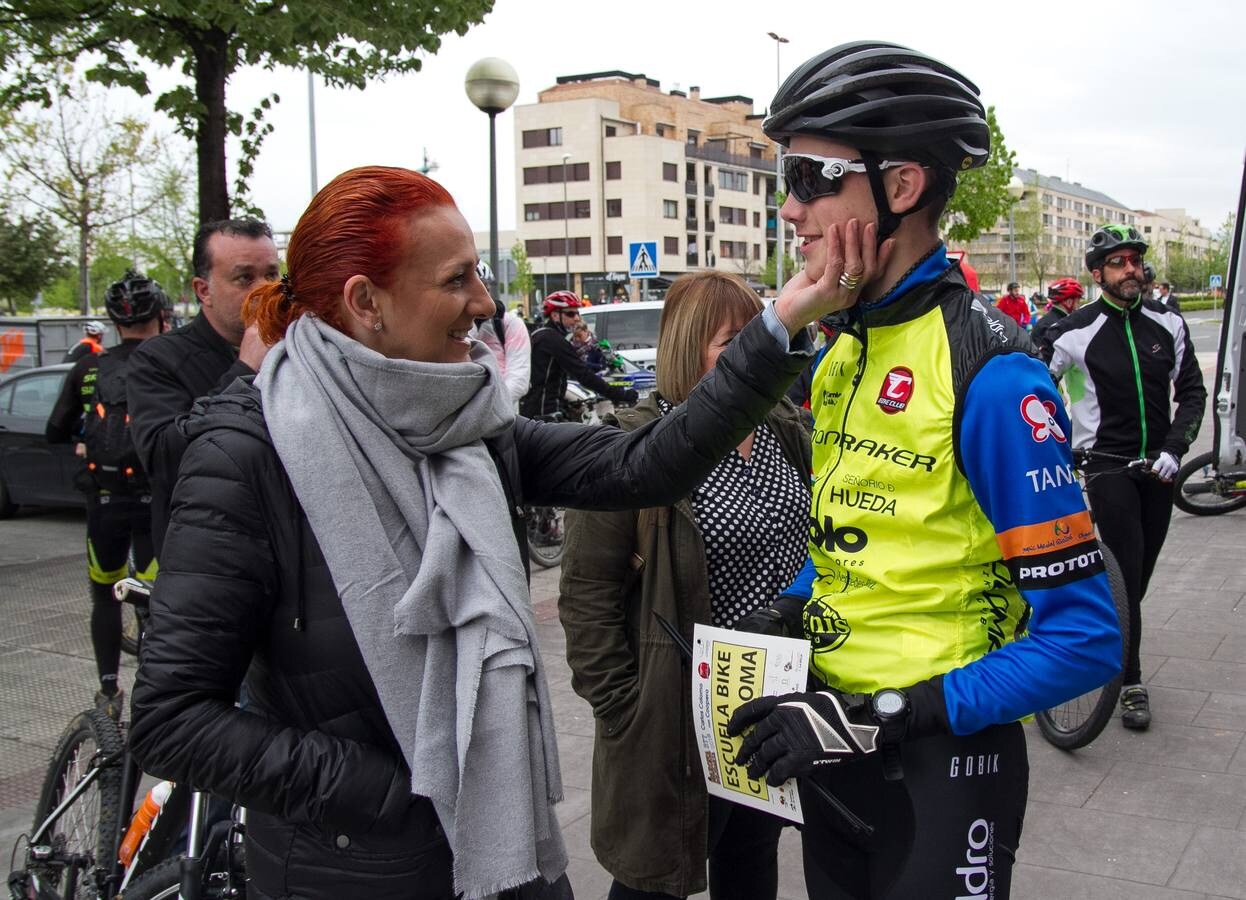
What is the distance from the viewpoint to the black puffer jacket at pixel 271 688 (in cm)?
157

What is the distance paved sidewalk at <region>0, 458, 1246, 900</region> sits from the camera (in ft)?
11.8

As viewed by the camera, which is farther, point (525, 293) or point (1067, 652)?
point (525, 293)

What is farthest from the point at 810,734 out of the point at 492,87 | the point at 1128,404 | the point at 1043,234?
the point at 1043,234

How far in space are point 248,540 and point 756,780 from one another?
3.15 feet

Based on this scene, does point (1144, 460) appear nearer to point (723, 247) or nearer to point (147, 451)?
point (147, 451)

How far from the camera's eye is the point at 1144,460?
4969mm

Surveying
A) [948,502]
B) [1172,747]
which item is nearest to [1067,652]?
[948,502]

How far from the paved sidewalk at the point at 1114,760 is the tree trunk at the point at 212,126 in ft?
10.4

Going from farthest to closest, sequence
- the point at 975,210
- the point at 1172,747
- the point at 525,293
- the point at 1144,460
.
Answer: the point at 525,293
the point at 975,210
the point at 1144,460
the point at 1172,747

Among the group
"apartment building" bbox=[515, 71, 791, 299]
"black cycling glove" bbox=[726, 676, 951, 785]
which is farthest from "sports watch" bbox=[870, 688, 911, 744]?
"apartment building" bbox=[515, 71, 791, 299]

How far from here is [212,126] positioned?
849 cm

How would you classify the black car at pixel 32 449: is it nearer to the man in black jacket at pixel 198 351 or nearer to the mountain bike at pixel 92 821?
the man in black jacket at pixel 198 351

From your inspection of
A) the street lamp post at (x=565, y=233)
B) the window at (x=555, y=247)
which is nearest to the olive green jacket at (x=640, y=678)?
the street lamp post at (x=565, y=233)

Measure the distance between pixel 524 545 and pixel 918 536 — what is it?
70 centimetres
